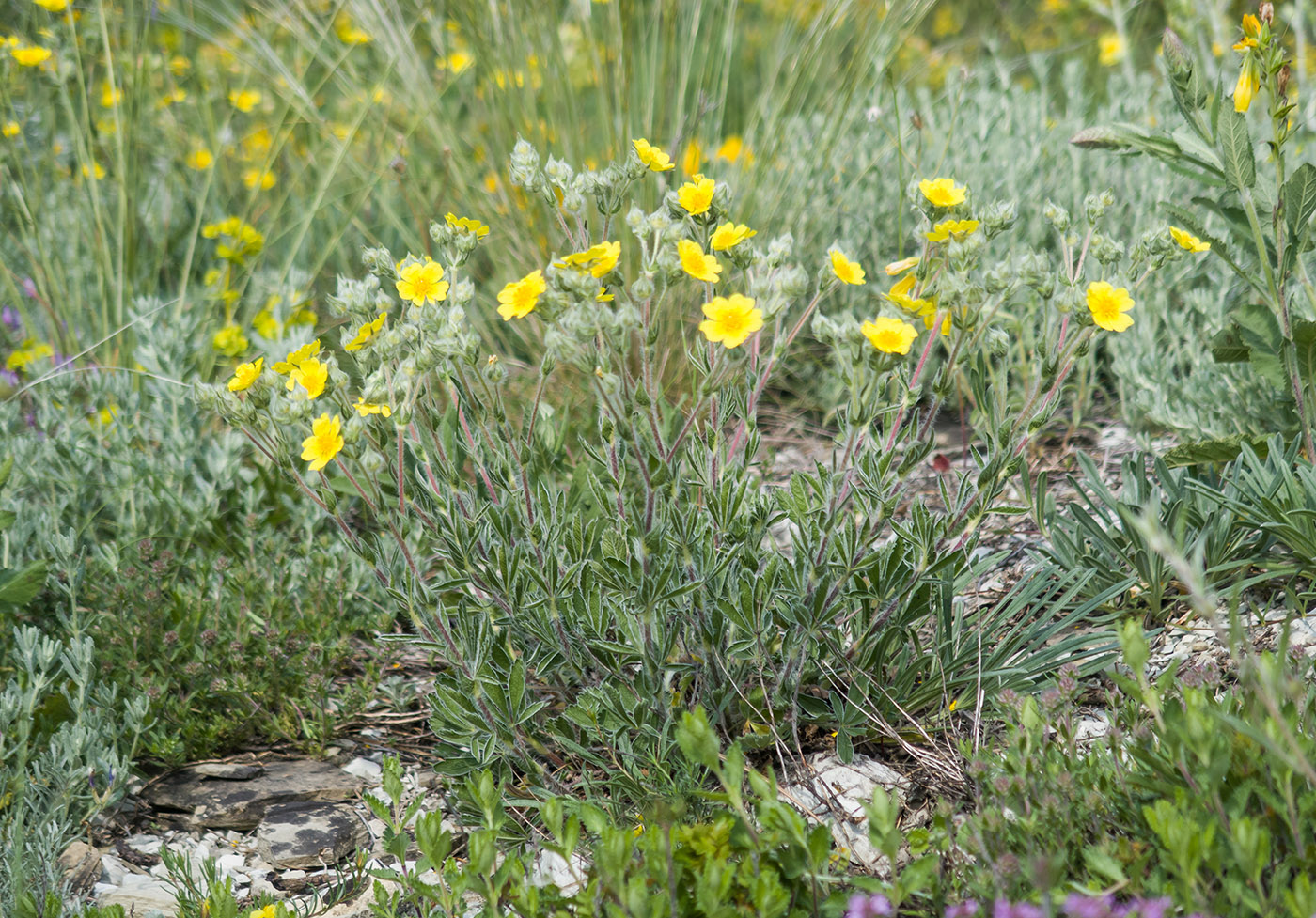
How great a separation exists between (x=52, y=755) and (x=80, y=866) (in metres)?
0.20

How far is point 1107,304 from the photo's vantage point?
1.51 meters

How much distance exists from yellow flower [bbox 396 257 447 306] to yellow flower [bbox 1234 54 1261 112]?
1450 mm

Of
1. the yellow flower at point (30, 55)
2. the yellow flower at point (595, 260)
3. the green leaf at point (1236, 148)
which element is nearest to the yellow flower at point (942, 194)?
the yellow flower at point (595, 260)

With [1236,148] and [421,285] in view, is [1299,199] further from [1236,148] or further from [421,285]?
[421,285]

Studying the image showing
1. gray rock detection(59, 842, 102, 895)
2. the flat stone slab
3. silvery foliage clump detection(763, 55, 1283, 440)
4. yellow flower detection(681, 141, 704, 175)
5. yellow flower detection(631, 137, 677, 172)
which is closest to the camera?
yellow flower detection(631, 137, 677, 172)

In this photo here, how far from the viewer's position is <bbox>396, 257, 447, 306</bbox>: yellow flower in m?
1.62

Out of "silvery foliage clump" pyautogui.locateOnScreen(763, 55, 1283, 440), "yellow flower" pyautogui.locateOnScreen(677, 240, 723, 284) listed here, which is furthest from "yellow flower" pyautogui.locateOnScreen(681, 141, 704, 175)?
"yellow flower" pyautogui.locateOnScreen(677, 240, 723, 284)

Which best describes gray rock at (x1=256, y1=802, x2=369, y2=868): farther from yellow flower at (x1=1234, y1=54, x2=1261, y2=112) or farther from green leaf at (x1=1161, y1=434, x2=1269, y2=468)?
yellow flower at (x1=1234, y1=54, x2=1261, y2=112)

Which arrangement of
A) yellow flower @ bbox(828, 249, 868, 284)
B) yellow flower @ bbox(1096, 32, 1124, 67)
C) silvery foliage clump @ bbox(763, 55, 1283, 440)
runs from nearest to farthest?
yellow flower @ bbox(828, 249, 868, 284), silvery foliage clump @ bbox(763, 55, 1283, 440), yellow flower @ bbox(1096, 32, 1124, 67)

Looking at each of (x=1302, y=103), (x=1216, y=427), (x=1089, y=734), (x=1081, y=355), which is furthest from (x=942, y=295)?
(x=1302, y=103)

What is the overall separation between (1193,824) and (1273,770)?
16 cm

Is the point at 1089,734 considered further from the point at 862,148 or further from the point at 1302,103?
the point at 1302,103

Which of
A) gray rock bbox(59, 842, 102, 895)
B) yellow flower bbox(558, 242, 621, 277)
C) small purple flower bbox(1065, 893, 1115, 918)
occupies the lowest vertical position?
gray rock bbox(59, 842, 102, 895)


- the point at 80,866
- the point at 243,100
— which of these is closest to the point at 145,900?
the point at 80,866
